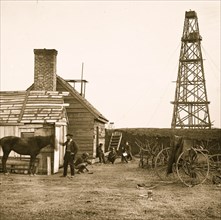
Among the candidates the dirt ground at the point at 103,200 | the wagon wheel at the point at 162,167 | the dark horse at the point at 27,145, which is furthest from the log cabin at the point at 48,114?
the wagon wheel at the point at 162,167

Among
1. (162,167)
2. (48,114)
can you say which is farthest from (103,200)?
(48,114)

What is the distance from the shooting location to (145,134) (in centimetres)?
3105

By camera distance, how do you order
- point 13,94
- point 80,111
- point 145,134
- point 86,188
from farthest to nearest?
point 145,134
point 80,111
point 13,94
point 86,188

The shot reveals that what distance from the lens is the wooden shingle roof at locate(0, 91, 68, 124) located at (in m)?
17.1

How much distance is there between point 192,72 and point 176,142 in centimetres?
2377

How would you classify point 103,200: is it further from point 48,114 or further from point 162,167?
point 48,114

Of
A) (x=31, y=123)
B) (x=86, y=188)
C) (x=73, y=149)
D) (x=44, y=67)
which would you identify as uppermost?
(x=44, y=67)

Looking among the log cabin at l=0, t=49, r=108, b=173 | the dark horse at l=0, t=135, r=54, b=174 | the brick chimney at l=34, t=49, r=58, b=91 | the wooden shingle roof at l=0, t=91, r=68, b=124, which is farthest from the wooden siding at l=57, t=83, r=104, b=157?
the dark horse at l=0, t=135, r=54, b=174

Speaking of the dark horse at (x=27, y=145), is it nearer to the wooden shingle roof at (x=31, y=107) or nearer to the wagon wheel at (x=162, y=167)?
the wooden shingle roof at (x=31, y=107)

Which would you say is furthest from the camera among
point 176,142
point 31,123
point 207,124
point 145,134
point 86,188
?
point 207,124

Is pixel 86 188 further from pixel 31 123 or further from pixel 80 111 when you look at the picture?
pixel 80 111

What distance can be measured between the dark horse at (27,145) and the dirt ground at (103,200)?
2063mm

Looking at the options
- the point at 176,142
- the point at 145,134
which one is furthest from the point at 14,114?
the point at 145,134

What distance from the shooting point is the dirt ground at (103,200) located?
803 centimetres
